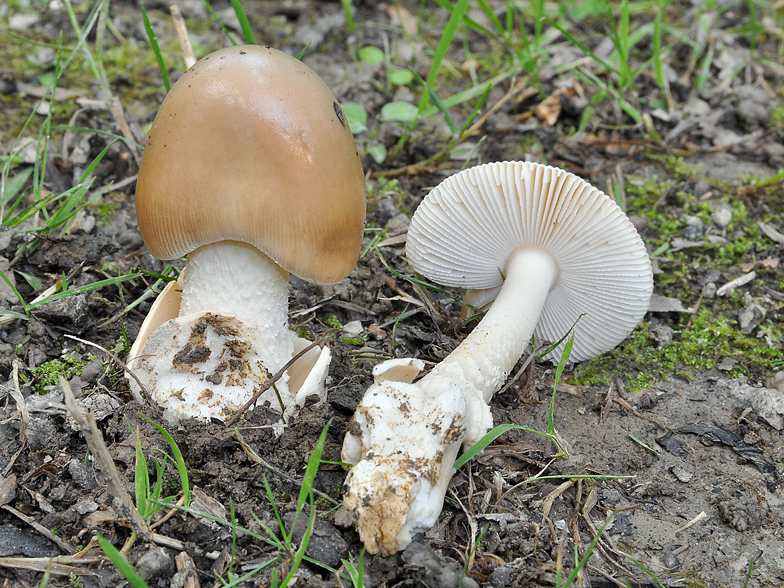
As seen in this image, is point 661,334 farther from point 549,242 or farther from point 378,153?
point 378,153

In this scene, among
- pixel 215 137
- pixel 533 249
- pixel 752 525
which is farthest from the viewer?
pixel 533 249

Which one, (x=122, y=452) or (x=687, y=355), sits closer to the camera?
(x=122, y=452)

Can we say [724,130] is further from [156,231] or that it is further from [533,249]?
[156,231]

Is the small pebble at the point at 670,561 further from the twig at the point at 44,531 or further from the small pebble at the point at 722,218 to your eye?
the small pebble at the point at 722,218

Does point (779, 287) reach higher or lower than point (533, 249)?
lower

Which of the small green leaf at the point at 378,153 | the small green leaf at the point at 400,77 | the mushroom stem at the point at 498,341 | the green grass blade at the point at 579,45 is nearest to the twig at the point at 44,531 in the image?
the mushroom stem at the point at 498,341

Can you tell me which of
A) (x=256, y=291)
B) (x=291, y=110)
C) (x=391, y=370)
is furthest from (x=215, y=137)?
(x=391, y=370)

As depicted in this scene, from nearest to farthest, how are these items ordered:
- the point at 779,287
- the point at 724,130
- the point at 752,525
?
the point at 752,525 < the point at 779,287 < the point at 724,130

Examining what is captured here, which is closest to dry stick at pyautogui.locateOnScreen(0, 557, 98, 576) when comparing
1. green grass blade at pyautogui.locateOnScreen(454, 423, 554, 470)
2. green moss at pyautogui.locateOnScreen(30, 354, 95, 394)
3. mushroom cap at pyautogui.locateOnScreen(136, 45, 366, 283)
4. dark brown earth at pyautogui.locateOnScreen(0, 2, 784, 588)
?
dark brown earth at pyautogui.locateOnScreen(0, 2, 784, 588)
